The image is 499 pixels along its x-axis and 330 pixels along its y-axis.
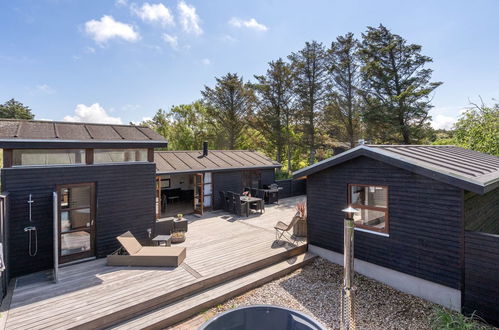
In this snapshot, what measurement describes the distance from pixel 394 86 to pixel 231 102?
13923 mm

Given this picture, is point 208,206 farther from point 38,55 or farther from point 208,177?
point 38,55

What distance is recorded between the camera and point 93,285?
16.2 feet

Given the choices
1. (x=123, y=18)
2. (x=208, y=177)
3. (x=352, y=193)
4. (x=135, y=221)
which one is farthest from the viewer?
(x=208, y=177)

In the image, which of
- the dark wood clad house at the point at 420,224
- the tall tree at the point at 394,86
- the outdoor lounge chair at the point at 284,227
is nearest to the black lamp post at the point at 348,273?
the dark wood clad house at the point at 420,224

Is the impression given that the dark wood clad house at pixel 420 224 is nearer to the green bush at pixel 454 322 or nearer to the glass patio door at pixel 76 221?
the green bush at pixel 454 322

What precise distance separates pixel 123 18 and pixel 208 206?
8.63m

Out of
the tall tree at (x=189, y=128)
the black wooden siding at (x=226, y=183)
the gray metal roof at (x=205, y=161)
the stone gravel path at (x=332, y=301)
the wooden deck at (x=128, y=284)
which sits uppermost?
the tall tree at (x=189, y=128)

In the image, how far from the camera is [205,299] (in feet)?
15.6

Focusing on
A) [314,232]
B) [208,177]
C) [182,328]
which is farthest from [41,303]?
[208,177]

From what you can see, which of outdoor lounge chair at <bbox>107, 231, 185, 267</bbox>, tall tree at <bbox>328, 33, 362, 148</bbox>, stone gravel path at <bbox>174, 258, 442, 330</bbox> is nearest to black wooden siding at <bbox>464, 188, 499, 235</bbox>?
stone gravel path at <bbox>174, 258, 442, 330</bbox>

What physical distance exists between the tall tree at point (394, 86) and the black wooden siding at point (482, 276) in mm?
16844

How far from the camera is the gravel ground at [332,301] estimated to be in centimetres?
436

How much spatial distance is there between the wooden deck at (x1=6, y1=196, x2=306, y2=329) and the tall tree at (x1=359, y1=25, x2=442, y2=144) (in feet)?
53.2

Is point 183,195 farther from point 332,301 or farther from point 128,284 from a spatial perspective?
point 332,301
